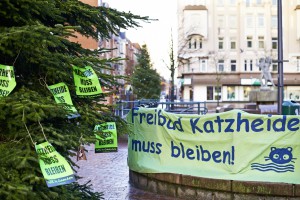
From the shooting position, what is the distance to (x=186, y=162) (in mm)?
7406

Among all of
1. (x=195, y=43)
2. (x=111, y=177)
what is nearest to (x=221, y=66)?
(x=195, y=43)

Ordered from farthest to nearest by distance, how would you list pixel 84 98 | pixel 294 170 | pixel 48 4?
pixel 294 170, pixel 84 98, pixel 48 4

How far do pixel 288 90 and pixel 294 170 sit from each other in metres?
50.8

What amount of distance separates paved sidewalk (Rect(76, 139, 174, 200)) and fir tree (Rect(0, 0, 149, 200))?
2710 mm

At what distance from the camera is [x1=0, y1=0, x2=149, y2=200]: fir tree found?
3.39 m

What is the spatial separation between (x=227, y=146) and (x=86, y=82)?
140 inches

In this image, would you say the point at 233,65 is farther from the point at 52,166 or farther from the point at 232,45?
the point at 52,166

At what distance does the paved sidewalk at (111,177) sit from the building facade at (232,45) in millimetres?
42697

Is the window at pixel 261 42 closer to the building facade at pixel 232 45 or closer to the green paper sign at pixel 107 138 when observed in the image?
the building facade at pixel 232 45

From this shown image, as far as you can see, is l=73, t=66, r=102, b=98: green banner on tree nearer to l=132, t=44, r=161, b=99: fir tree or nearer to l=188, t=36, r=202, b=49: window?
l=132, t=44, r=161, b=99: fir tree

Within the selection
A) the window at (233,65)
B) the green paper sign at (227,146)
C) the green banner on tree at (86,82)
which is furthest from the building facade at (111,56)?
the window at (233,65)

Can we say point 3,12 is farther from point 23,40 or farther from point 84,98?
point 84,98

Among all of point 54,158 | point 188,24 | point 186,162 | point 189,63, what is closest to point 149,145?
point 186,162

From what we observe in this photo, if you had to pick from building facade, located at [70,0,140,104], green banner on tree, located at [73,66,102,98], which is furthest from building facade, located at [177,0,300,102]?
green banner on tree, located at [73,66,102,98]
